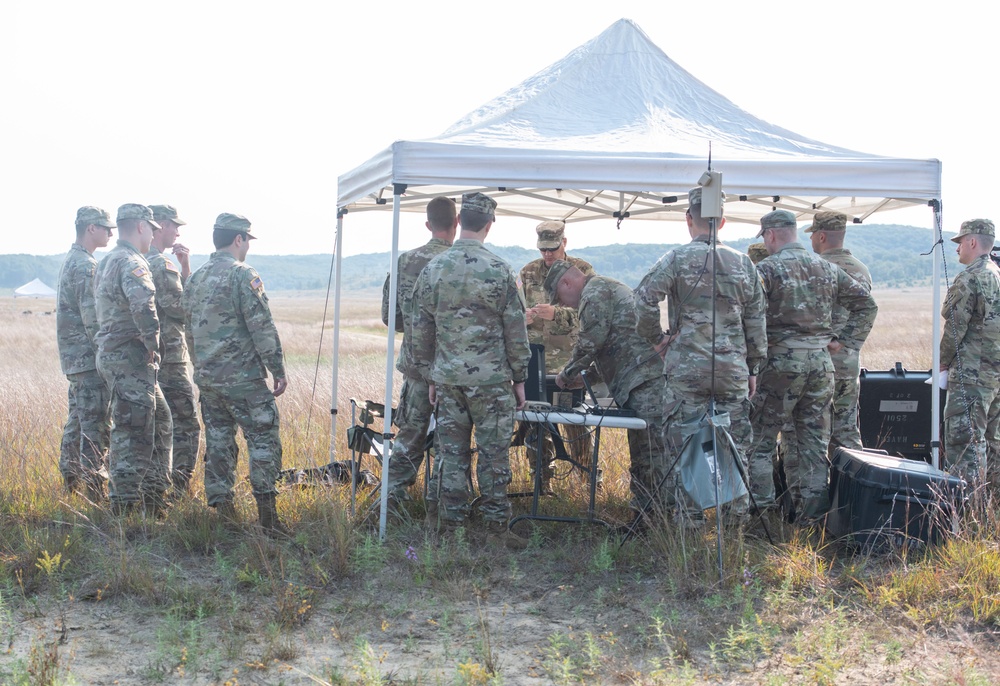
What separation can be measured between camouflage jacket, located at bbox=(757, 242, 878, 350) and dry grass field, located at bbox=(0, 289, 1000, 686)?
4.35 feet

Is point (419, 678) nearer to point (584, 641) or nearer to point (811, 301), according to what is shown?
point (584, 641)

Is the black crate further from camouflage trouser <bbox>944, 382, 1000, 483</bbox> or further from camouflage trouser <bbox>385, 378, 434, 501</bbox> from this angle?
camouflage trouser <bbox>385, 378, 434, 501</bbox>

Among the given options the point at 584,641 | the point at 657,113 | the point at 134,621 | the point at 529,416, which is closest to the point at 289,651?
the point at 134,621

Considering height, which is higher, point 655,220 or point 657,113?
point 657,113

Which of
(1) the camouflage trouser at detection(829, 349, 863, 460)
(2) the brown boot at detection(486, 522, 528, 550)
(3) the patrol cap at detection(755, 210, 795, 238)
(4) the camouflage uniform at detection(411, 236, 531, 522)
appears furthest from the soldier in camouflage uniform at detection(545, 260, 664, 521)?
(1) the camouflage trouser at detection(829, 349, 863, 460)

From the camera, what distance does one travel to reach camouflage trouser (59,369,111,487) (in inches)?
274

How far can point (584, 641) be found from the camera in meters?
4.37

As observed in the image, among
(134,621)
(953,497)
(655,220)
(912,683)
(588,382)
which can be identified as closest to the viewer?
(912,683)

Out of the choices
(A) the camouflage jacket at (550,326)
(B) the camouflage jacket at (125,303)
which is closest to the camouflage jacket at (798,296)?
(A) the camouflage jacket at (550,326)

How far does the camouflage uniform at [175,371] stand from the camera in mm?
6922

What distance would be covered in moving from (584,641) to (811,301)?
290 cm

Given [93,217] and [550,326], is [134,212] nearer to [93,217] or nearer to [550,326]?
[93,217]

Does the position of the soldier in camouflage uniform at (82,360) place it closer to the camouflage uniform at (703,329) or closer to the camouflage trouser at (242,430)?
the camouflage trouser at (242,430)

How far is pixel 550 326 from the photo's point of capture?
7.33 metres
